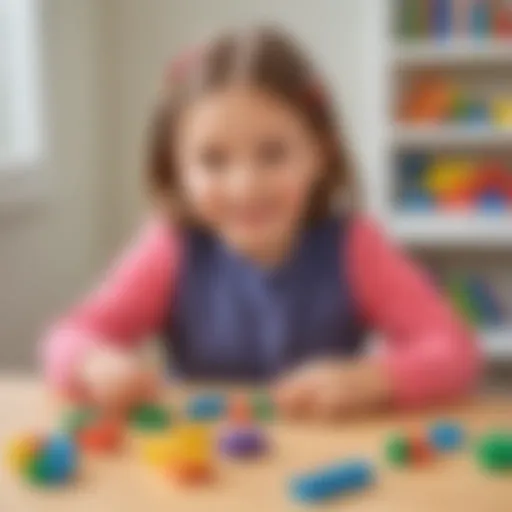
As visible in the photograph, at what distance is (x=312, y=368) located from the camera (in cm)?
86

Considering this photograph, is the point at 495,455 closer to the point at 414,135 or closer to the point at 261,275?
the point at 261,275

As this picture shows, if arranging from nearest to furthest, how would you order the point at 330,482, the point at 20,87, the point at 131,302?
the point at 330,482
the point at 131,302
the point at 20,87

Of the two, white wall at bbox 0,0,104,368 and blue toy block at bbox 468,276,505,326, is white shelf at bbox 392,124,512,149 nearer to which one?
blue toy block at bbox 468,276,505,326

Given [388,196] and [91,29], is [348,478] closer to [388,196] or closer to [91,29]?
[388,196]

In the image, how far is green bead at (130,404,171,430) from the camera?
2.62 feet

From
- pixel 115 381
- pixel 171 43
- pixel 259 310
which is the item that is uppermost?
pixel 171 43

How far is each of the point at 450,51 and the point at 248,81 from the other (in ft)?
3.73

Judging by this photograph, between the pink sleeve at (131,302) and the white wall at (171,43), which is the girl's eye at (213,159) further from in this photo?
the white wall at (171,43)

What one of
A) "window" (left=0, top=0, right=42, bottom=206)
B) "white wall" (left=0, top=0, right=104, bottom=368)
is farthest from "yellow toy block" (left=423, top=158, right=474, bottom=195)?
"window" (left=0, top=0, right=42, bottom=206)

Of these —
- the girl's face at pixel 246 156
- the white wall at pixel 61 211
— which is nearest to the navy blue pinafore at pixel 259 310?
the girl's face at pixel 246 156

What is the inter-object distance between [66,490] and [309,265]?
1.48ft

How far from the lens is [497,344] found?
6.57 feet

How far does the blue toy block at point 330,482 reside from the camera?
0.66 meters

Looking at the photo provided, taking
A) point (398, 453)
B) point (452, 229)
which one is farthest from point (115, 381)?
point (452, 229)
